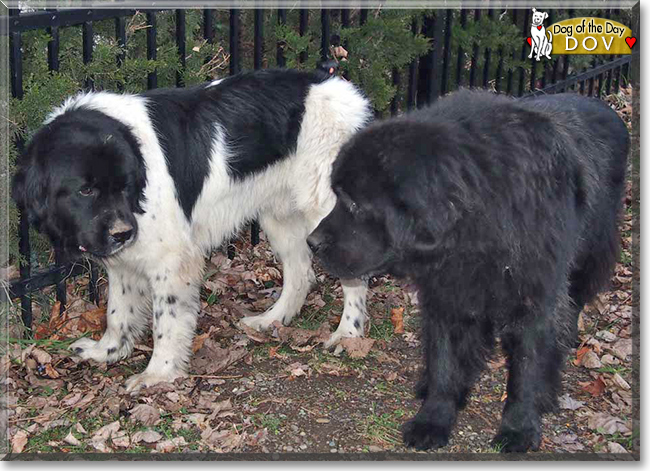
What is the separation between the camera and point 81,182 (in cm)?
367

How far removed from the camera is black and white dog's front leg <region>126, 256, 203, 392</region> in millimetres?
4160

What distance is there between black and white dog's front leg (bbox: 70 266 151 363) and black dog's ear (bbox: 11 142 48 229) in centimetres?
69

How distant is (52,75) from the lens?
432 cm

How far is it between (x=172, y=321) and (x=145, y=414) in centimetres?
54

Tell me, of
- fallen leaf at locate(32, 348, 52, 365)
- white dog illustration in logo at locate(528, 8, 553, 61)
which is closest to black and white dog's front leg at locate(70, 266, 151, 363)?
fallen leaf at locate(32, 348, 52, 365)

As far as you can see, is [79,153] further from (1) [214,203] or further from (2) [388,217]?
A: (2) [388,217]

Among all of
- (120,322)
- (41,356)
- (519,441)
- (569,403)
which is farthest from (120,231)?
(569,403)

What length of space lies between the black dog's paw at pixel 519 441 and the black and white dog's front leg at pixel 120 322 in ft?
6.61

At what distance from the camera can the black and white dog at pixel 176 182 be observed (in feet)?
12.3

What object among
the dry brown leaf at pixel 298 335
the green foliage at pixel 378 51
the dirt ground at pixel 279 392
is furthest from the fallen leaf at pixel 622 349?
the green foliage at pixel 378 51

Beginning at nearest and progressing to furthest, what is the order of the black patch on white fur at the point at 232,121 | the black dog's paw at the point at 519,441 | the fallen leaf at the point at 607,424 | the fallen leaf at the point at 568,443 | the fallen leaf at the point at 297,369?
the black dog's paw at the point at 519,441, the fallen leaf at the point at 568,443, the fallen leaf at the point at 607,424, the black patch on white fur at the point at 232,121, the fallen leaf at the point at 297,369

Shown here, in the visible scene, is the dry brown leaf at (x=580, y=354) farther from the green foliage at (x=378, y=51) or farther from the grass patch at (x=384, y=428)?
the green foliage at (x=378, y=51)

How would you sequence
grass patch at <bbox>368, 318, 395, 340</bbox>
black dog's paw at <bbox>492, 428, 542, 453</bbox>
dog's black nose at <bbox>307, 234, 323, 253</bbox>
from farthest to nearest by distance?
grass patch at <bbox>368, 318, 395, 340</bbox> → black dog's paw at <bbox>492, 428, 542, 453</bbox> → dog's black nose at <bbox>307, 234, 323, 253</bbox>

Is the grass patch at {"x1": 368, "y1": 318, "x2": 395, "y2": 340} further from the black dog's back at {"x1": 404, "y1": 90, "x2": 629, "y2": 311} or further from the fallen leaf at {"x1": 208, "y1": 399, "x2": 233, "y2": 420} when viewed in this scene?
the black dog's back at {"x1": 404, "y1": 90, "x2": 629, "y2": 311}
